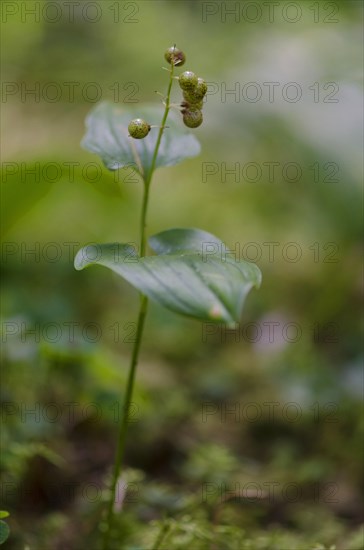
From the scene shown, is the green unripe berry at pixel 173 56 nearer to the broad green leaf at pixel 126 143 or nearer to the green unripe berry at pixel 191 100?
the green unripe berry at pixel 191 100

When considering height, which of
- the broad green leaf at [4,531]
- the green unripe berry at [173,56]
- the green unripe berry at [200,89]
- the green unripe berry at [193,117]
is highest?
the green unripe berry at [173,56]

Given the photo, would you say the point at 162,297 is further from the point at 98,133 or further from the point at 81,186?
the point at 81,186

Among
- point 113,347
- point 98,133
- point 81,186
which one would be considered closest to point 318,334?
point 113,347

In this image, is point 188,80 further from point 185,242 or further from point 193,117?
point 185,242

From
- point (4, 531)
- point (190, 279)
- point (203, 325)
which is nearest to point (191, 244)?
point (190, 279)

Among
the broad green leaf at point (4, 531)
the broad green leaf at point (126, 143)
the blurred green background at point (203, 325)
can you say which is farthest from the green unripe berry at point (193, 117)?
the broad green leaf at point (4, 531)

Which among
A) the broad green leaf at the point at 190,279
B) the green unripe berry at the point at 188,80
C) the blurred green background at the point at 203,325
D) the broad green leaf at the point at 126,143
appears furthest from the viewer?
the blurred green background at the point at 203,325
